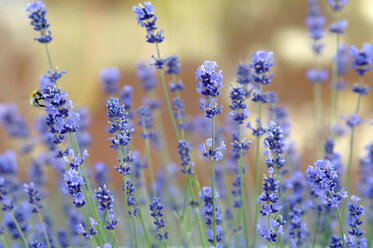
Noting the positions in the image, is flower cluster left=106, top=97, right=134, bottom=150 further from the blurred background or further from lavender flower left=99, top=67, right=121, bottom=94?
the blurred background

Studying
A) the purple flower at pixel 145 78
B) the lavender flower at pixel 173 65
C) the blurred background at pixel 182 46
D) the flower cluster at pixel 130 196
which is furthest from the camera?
the blurred background at pixel 182 46

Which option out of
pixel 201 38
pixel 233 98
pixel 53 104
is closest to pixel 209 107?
pixel 233 98

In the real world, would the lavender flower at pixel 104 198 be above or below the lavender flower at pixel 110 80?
below

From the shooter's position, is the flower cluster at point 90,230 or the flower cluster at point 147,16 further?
the flower cluster at point 147,16

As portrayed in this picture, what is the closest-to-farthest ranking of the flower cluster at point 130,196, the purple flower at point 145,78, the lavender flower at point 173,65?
Result: the flower cluster at point 130,196
the lavender flower at point 173,65
the purple flower at point 145,78

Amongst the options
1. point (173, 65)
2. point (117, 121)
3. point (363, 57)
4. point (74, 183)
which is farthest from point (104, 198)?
point (363, 57)

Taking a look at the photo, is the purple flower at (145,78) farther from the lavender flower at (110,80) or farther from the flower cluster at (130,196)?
the flower cluster at (130,196)

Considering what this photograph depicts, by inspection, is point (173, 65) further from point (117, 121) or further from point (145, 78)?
point (145, 78)

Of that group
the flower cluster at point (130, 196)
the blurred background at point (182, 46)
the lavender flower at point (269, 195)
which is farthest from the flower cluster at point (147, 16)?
the blurred background at point (182, 46)

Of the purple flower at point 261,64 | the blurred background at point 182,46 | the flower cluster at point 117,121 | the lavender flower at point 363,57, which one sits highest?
the blurred background at point 182,46

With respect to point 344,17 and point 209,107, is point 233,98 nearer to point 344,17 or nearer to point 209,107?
point 209,107
